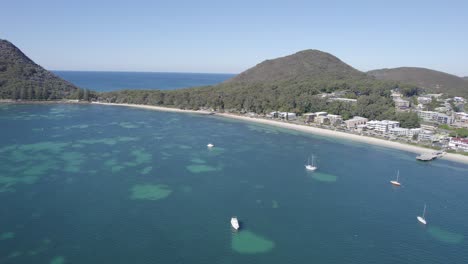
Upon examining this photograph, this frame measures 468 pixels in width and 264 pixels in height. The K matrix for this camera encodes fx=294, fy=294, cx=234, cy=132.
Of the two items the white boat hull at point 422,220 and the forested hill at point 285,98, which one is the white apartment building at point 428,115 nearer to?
the forested hill at point 285,98

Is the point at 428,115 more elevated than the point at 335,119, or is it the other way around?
the point at 428,115

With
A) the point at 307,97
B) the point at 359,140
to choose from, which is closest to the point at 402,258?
the point at 359,140

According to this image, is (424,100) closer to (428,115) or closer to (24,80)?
(428,115)

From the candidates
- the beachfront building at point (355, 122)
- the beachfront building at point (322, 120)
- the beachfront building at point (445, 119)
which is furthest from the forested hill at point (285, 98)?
the beachfront building at point (445, 119)

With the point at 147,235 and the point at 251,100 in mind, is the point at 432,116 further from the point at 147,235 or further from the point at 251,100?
the point at 147,235

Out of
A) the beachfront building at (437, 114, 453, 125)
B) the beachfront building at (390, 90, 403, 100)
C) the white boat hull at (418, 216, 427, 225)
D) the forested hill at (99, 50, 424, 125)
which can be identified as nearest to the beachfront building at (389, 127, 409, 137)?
the forested hill at (99, 50, 424, 125)

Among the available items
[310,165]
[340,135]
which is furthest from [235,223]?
[340,135]

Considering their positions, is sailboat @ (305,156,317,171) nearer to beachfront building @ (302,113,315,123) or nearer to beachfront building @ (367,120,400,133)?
beachfront building @ (367,120,400,133)
